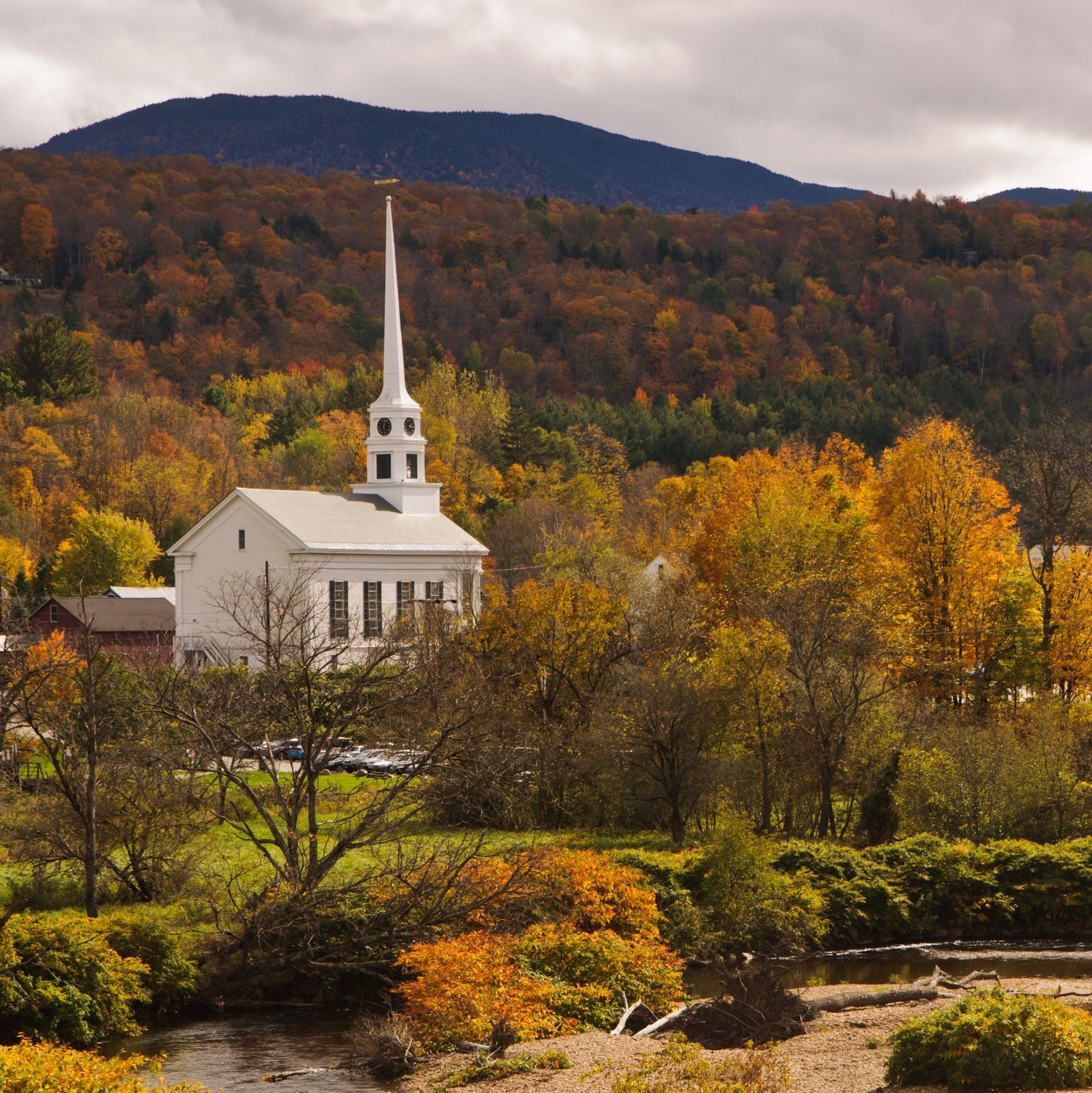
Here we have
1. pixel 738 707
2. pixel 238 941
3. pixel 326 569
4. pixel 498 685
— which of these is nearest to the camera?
pixel 238 941

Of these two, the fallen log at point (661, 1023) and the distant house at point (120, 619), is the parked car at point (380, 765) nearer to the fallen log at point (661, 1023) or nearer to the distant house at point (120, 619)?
the distant house at point (120, 619)

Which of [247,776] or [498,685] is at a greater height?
[498,685]

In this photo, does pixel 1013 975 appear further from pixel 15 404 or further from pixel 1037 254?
pixel 1037 254

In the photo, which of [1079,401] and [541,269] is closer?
[1079,401]

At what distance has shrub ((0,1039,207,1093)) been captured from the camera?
1528 centimetres

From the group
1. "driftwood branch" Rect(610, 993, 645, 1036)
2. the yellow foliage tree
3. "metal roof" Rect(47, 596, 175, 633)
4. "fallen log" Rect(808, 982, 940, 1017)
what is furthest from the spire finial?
"fallen log" Rect(808, 982, 940, 1017)

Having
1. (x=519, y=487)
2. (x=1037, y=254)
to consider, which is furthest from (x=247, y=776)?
(x=1037, y=254)

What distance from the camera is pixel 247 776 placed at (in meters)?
44.7

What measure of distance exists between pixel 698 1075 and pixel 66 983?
11.5 metres

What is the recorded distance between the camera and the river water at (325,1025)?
21203mm

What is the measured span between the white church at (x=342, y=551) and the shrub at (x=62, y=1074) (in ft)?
133

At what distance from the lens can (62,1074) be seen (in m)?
15.5

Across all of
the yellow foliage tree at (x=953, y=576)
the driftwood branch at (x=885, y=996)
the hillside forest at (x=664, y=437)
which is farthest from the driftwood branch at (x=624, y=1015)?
the yellow foliage tree at (x=953, y=576)

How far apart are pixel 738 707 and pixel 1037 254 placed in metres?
156
